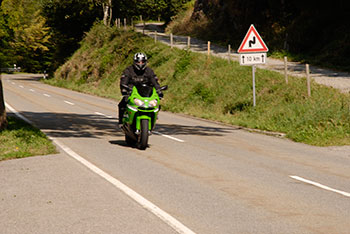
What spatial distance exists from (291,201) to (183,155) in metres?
4.15

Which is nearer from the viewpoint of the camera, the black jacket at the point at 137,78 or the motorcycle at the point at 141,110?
the motorcycle at the point at 141,110

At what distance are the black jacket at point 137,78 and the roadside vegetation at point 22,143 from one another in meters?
2.19

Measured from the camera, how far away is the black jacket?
37.1 ft

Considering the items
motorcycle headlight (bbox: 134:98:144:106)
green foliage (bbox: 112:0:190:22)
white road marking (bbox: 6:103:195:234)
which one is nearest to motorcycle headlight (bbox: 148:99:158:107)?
motorcycle headlight (bbox: 134:98:144:106)

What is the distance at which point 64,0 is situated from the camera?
172ft

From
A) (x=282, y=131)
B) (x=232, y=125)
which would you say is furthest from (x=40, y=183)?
(x=232, y=125)

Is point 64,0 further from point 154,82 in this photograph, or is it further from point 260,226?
point 260,226

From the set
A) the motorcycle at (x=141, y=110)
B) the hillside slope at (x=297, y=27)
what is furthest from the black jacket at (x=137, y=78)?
→ the hillside slope at (x=297, y=27)

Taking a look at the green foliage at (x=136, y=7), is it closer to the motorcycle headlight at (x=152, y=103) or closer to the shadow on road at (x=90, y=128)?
the shadow on road at (x=90, y=128)

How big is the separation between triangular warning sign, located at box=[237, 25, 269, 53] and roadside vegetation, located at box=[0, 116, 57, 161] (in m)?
8.10

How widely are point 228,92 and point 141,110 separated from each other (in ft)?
42.8

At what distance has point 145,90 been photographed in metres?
10.9

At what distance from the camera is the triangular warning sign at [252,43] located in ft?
58.0

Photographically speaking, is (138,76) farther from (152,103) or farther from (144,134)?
(144,134)
